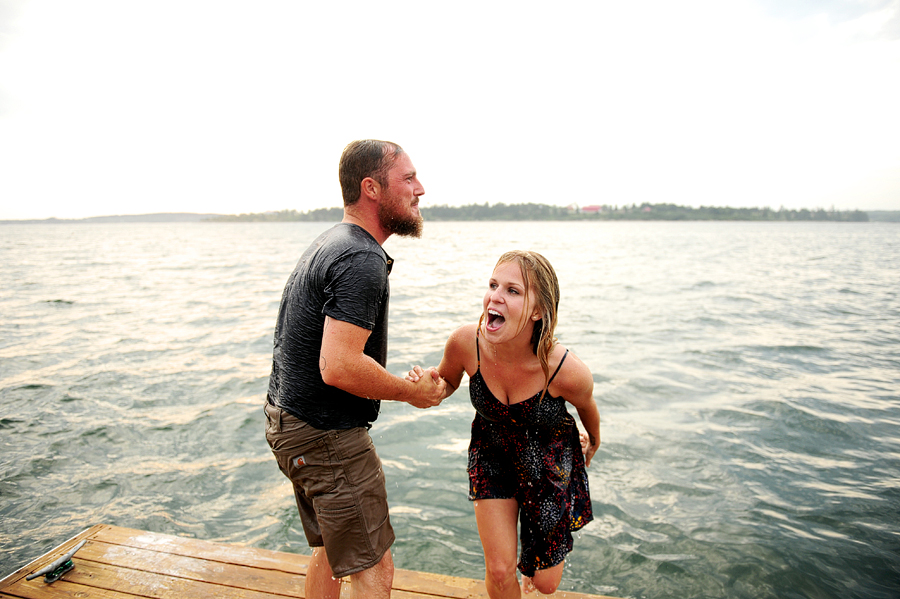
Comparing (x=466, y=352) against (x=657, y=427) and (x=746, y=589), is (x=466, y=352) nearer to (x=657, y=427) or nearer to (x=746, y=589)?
(x=746, y=589)

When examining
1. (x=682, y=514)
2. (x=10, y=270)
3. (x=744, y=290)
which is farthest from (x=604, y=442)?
(x=10, y=270)

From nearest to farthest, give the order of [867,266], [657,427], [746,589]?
[746,589], [657,427], [867,266]

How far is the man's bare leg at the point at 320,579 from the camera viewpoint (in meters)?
3.28

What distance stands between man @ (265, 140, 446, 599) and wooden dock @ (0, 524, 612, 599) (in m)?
1.00

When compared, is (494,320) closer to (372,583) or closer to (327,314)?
(327,314)

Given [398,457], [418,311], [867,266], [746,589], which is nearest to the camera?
[746,589]

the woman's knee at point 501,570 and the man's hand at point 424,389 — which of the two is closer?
the man's hand at point 424,389

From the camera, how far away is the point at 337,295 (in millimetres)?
2633

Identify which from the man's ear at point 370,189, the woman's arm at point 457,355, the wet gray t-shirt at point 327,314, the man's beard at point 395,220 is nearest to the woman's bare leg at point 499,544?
the woman's arm at point 457,355

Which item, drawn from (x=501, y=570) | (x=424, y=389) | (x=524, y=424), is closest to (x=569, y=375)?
(x=524, y=424)

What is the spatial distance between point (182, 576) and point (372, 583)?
184cm

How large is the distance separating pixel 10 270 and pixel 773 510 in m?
44.0

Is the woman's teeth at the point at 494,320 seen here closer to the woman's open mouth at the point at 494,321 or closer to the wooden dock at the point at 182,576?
the woman's open mouth at the point at 494,321

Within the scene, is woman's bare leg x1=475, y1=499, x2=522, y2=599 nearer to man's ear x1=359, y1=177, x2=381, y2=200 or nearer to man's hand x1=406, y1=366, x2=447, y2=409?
man's hand x1=406, y1=366, x2=447, y2=409
